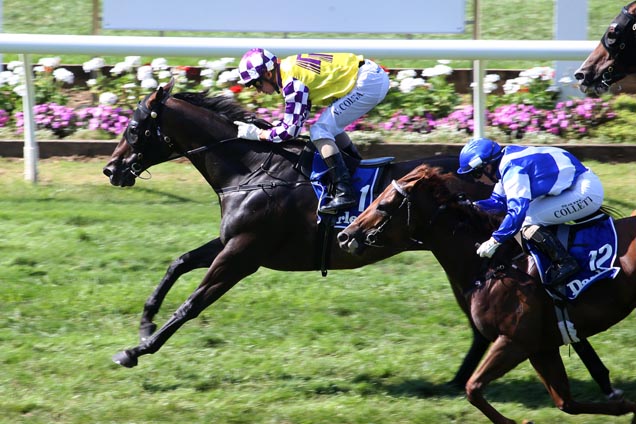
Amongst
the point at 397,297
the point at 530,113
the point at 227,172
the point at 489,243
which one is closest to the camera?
the point at 489,243

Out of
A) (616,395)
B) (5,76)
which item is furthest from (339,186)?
(5,76)

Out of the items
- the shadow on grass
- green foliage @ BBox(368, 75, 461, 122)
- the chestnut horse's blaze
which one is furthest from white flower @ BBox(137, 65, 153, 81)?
the shadow on grass

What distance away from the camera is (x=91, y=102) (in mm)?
11102

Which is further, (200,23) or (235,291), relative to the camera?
(200,23)

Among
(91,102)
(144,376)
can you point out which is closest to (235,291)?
(144,376)

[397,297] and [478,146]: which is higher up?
[478,146]

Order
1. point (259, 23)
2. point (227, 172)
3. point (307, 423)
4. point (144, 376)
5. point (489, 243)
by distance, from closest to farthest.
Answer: point (489, 243) → point (307, 423) → point (144, 376) → point (227, 172) → point (259, 23)

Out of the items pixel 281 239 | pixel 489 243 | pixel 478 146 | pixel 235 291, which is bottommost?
pixel 235 291

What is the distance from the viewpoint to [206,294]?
6.57 m

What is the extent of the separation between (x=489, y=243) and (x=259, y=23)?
6.74m

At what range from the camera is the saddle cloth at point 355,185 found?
6664mm

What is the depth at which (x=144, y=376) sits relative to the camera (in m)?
6.55

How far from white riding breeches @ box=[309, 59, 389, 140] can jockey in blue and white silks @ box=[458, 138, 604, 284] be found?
4.12 ft

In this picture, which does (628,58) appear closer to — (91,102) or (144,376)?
(144,376)
